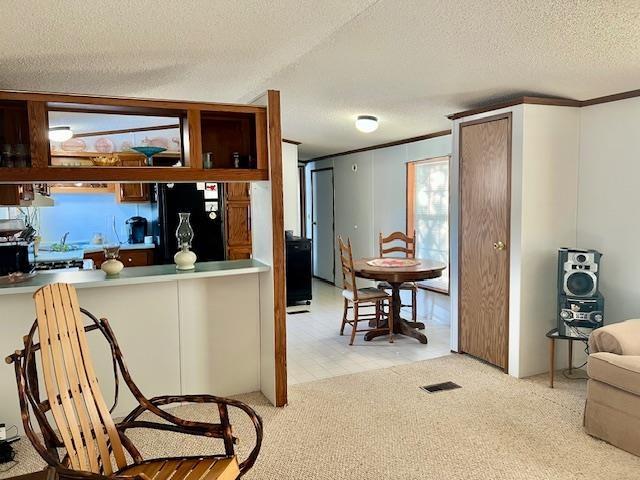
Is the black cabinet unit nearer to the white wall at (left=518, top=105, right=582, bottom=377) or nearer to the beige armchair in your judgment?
the white wall at (left=518, top=105, right=582, bottom=377)

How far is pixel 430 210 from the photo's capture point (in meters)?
5.80

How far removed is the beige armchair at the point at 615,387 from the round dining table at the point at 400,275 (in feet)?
5.66

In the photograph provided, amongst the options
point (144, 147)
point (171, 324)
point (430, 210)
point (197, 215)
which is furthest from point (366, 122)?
point (171, 324)

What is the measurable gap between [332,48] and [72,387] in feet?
7.80

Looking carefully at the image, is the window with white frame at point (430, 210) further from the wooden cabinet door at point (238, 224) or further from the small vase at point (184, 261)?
the small vase at point (184, 261)

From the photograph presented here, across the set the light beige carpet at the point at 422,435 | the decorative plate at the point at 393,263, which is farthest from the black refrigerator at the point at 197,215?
the light beige carpet at the point at 422,435

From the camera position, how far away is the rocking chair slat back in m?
1.73

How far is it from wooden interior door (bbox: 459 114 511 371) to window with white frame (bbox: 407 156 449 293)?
1290mm

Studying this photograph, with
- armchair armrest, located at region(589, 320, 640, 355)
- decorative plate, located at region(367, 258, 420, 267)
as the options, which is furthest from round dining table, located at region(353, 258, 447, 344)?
armchair armrest, located at region(589, 320, 640, 355)

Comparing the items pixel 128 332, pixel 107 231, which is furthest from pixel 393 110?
pixel 107 231

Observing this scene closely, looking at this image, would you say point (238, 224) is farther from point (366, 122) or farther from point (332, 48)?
point (332, 48)

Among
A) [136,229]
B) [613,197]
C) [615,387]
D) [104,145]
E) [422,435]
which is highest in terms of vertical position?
[104,145]

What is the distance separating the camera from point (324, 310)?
20.6ft

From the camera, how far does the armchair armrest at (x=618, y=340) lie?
284 cm
